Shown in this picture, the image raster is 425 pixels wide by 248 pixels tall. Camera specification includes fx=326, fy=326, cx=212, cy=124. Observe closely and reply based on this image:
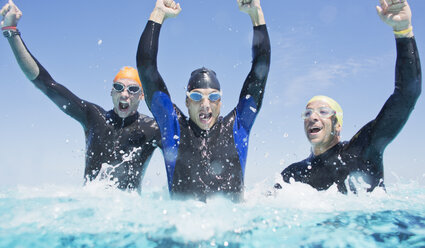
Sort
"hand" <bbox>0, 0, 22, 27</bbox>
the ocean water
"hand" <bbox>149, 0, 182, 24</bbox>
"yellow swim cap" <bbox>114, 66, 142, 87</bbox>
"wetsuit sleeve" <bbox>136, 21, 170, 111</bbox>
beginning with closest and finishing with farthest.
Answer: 1. the ocean water
2. "wetsuit sleeve" <bbox>136, 21, 170, 111</bbox>
3. "hand" <bbox>149, 0, 182, 24</bbox>
4. "hand" <bbox>0, 0, 22, 27</bbox>
5. "yellow swim cap" <bbox>114, 66, 142, 87</bbox>

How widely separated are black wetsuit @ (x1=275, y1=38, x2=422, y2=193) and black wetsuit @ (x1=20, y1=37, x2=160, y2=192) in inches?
97.5

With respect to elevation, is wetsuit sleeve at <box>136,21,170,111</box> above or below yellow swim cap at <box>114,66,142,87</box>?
below

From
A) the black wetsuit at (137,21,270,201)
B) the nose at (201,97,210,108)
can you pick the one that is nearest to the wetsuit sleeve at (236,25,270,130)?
the black wetsuit at (137,21,270,201)

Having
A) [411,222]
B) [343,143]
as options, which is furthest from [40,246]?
[343,143]

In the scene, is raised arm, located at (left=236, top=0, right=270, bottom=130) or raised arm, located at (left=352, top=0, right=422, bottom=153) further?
raised arm, located at (left=236, top=0, right=270, bottom=130)

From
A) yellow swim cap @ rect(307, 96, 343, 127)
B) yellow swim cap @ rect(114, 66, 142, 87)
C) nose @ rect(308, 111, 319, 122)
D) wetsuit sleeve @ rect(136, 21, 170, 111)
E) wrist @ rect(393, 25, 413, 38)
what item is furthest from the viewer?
A: yellow swim cap @ rect(114, 66, 142, 87)

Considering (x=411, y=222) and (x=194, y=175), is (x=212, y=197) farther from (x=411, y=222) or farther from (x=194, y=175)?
(x=411, y=222)

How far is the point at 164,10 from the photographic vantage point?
13.5ft

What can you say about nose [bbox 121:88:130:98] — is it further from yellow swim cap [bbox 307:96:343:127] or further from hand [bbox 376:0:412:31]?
hand [bbox 376:0:412:31]

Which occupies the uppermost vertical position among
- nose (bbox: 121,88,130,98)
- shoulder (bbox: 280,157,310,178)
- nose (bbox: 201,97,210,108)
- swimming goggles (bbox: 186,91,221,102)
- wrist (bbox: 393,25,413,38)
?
wrist (bbox: 393,25,413,38)

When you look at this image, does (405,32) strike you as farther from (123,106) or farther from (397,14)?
(123,106)

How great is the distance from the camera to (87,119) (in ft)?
18.8

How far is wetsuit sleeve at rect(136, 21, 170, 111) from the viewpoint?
387cm

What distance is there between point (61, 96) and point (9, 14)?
159 centimetres
